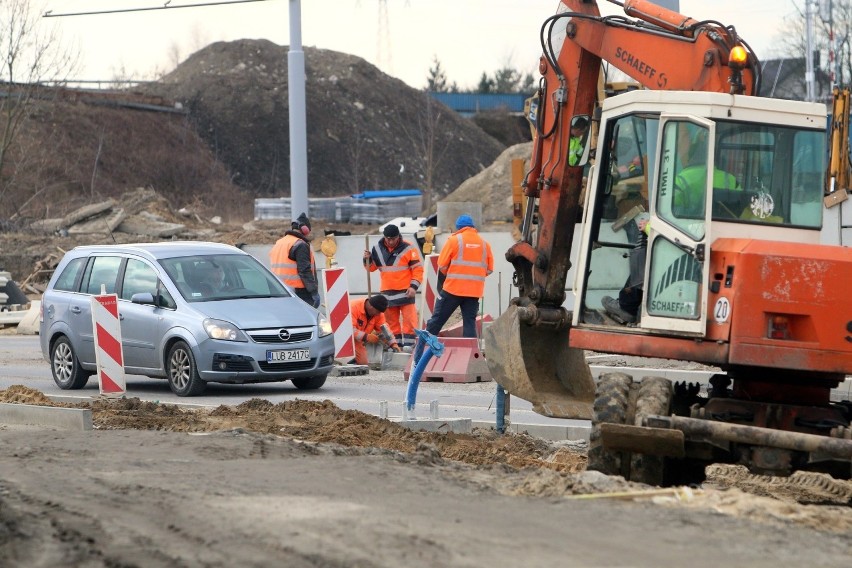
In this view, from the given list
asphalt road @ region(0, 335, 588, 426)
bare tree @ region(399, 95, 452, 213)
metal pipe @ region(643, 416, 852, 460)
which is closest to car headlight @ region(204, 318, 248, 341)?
asphalt road @ region(0, 335, 588, 426)

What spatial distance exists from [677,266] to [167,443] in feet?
12.8

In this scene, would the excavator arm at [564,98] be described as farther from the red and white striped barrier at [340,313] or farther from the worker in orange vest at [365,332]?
the worker in orange vest at [365,332]

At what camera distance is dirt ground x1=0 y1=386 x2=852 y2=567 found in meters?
5.97

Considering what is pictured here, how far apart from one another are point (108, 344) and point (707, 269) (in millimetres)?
8415

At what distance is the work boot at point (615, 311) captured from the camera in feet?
31.4

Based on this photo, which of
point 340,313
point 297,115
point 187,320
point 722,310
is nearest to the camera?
point 722,310

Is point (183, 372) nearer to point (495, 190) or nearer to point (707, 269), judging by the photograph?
point (707, 269)

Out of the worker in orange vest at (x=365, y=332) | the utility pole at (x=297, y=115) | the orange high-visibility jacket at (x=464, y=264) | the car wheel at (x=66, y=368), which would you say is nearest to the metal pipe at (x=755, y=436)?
the orange high-visibility jacket at (x=464, y=264)

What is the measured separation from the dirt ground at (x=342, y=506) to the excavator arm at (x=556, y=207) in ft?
2.39

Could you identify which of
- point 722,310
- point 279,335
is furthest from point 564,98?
point 279,335

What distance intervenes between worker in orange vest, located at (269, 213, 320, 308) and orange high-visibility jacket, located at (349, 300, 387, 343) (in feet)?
2.34

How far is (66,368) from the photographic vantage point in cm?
1669

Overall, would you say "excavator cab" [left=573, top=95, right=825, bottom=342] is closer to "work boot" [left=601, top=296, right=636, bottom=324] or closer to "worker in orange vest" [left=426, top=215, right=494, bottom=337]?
"work boot" [left=601, top=296, right=636, bottom=324]

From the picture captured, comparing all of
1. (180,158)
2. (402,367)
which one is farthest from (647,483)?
(180,158)
